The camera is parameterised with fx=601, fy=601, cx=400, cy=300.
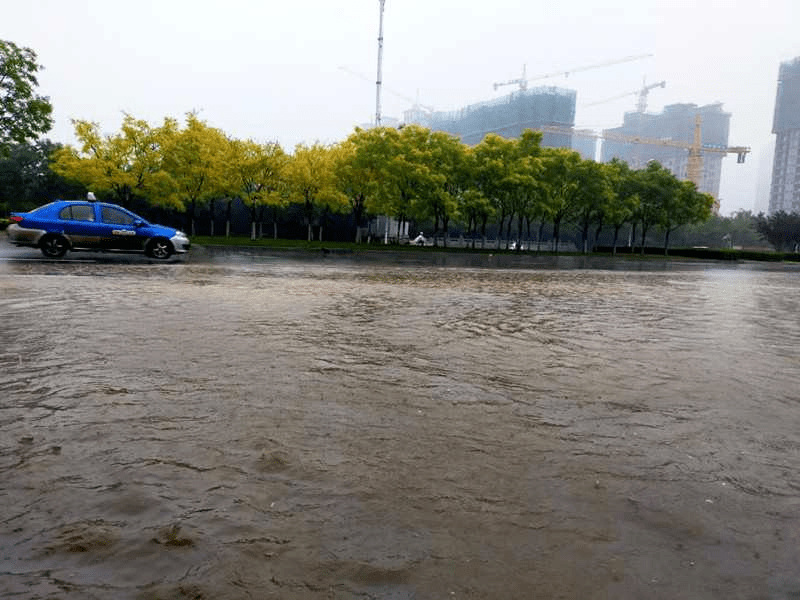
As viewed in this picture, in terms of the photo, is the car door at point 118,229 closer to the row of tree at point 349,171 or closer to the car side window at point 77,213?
the car side window at point 77,213

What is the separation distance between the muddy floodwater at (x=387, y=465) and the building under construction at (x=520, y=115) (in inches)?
5759

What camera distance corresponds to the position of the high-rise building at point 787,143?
17662 centimetres

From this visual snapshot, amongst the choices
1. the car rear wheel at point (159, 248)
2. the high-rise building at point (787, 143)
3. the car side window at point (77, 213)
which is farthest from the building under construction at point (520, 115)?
the car side window at point (77, 213)

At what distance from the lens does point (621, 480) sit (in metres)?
3.25

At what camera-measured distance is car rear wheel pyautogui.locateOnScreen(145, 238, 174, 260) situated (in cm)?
1884

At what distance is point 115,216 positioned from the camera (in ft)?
59.1

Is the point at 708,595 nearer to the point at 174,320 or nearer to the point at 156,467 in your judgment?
the point at 156,467

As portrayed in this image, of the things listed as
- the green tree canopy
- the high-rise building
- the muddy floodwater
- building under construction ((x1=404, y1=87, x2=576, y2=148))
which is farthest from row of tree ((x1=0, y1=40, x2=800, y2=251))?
the high-rise building

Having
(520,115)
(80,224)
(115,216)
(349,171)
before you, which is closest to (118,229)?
(115,216)

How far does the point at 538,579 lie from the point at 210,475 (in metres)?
1.73

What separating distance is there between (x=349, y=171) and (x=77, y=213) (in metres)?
25.7

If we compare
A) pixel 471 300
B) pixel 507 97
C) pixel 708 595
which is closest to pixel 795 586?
pixel 708 595

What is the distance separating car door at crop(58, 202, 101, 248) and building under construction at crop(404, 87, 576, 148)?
13535 centimetres

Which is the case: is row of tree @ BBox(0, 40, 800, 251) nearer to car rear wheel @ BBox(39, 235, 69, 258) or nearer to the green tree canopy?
the green tree canopy
